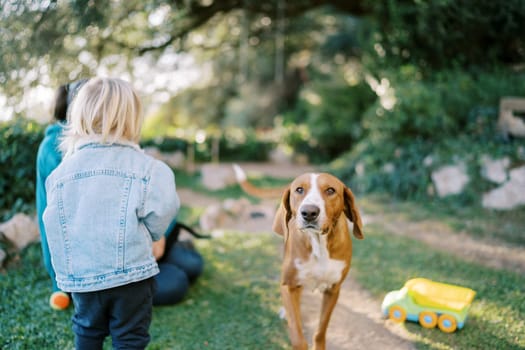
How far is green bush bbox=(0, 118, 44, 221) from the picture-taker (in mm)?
5195

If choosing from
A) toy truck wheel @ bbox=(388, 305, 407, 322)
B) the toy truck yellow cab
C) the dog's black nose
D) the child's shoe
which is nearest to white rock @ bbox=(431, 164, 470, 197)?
the toy truck yellow cab

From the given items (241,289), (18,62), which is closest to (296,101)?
(18,62)

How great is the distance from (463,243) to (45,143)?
4900 mm

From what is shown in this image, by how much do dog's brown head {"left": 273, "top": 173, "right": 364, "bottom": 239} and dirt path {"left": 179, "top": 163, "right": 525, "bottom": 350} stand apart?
3.11 feet

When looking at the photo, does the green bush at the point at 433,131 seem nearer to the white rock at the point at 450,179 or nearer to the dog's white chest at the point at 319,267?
the white rock at the point at 450,179

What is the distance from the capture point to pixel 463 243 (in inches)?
227

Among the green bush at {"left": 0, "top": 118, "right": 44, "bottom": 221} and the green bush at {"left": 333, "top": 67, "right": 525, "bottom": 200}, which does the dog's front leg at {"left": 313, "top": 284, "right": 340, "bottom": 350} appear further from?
the green bush at {"left": 333, "top": 67, "right": 525, "bottom": 200}

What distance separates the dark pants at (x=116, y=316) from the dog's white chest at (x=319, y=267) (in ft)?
3.60

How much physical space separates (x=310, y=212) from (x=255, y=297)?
6.11 feet

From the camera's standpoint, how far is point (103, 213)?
2.20 metres

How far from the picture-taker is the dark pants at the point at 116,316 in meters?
2.28

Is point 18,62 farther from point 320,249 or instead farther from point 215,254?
point 320,249

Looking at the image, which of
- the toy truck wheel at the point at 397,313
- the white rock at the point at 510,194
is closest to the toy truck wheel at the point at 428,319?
the toy truck wheel at the point at 397,313

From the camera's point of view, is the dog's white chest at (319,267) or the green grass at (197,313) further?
Answer: the green grass at (197,313)
